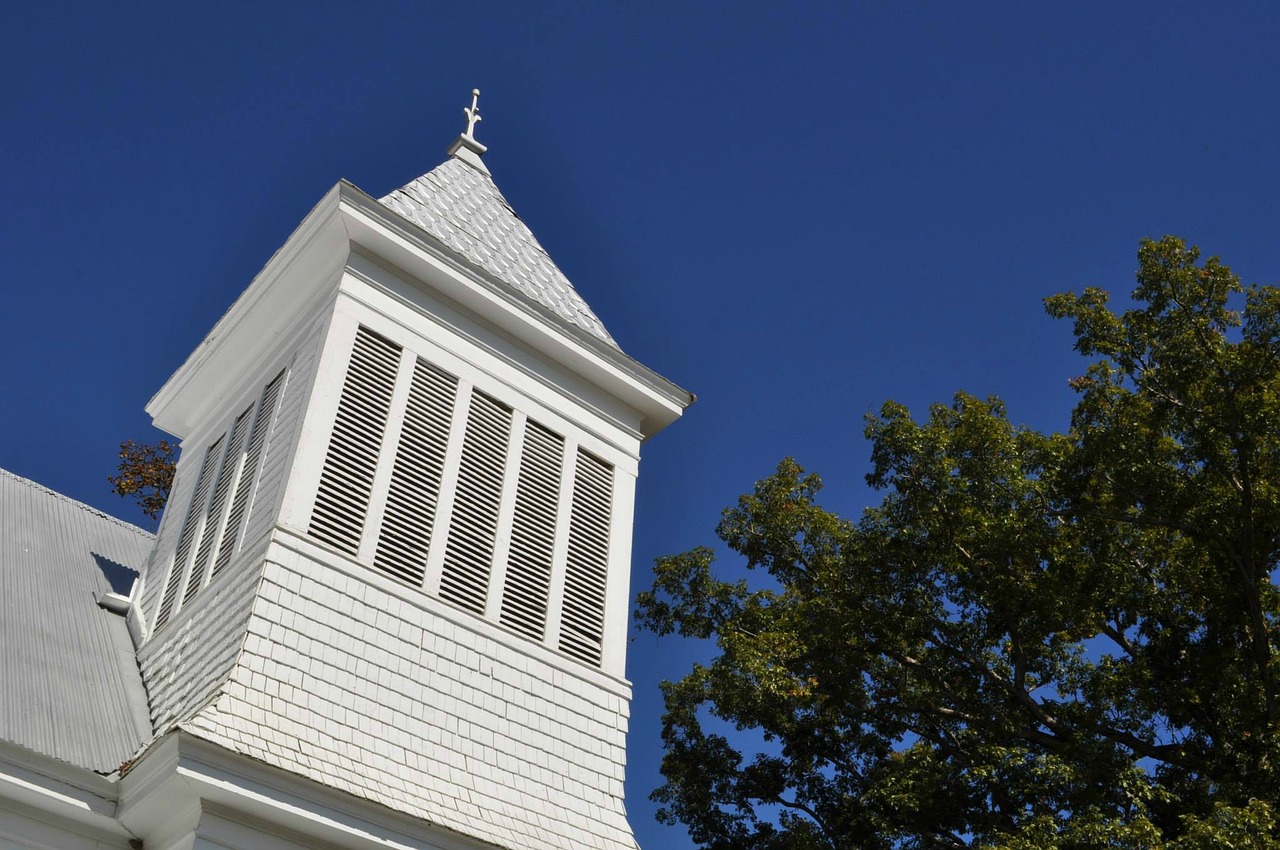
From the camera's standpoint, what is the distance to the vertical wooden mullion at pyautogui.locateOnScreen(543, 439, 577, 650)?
1455cm

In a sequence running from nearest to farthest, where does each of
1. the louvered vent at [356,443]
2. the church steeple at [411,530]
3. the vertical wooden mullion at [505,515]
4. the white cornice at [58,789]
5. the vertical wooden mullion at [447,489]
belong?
the white cornice at [58,789]
the church steeple at [411,530]
the louvered vent at [356,443]
the vertical wooden mullion at [447,489]
the vertical wooden mullion at [505,515]

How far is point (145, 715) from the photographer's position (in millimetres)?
13000

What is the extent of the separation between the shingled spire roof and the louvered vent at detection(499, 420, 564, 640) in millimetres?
1752

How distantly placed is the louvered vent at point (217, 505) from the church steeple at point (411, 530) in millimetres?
47

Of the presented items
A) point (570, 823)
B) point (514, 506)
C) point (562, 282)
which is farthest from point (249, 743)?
point (562, 282)

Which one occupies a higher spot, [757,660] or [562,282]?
[562,282]

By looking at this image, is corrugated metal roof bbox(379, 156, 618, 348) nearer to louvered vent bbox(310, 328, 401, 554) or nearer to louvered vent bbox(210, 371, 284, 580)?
louvered vent bbox(310, 328, 401, 554)

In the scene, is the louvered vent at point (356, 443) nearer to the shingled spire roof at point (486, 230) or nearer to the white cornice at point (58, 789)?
the shingled spire roof at point (486, 230)

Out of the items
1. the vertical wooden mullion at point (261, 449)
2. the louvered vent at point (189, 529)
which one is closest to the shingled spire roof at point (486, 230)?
the vertical wooden mullion at point (261, 449)

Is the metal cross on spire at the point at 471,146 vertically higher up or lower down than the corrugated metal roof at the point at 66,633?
higher up

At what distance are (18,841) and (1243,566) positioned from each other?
1491 centimetres

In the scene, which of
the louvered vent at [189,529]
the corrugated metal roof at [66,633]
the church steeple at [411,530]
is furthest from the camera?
the louvered vent at [189,529]

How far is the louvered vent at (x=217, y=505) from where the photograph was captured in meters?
14.3

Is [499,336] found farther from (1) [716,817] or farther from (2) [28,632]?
(1) [716,817]
